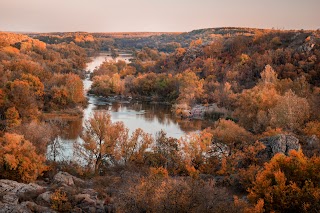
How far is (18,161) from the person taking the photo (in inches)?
926

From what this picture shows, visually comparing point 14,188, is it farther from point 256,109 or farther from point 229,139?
point 256,109

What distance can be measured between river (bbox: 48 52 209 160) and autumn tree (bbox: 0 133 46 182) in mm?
6131

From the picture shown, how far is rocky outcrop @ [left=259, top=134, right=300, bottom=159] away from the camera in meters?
25.2

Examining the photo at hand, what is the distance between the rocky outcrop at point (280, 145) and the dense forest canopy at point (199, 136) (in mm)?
74

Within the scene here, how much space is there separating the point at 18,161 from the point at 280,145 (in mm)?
17077

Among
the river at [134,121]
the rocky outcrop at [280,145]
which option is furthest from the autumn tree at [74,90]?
the rocky outcrop at [280,145]

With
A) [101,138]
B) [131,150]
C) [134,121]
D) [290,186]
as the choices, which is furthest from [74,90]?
[290,186]

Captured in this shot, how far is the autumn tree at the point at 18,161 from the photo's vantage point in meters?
23.5

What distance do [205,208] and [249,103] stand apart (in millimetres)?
29640

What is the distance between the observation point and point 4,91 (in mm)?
41906

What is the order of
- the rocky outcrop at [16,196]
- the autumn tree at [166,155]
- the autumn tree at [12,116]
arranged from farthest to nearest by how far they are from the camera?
the autumn tree at [12,116] < the autumn tree at [166,155] < the rocky outcrop at [16,196]

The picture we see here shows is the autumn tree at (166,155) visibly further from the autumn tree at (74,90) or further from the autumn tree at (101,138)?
the autumn tree at (74,90)

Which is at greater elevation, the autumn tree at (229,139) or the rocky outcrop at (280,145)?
the rocky outcrop at (280,145)

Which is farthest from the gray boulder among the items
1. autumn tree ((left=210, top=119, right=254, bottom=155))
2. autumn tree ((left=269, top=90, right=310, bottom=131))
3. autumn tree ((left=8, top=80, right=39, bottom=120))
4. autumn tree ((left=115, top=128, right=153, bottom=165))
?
autumn tree ((left=269, top=90, right=310, bottom=131))
